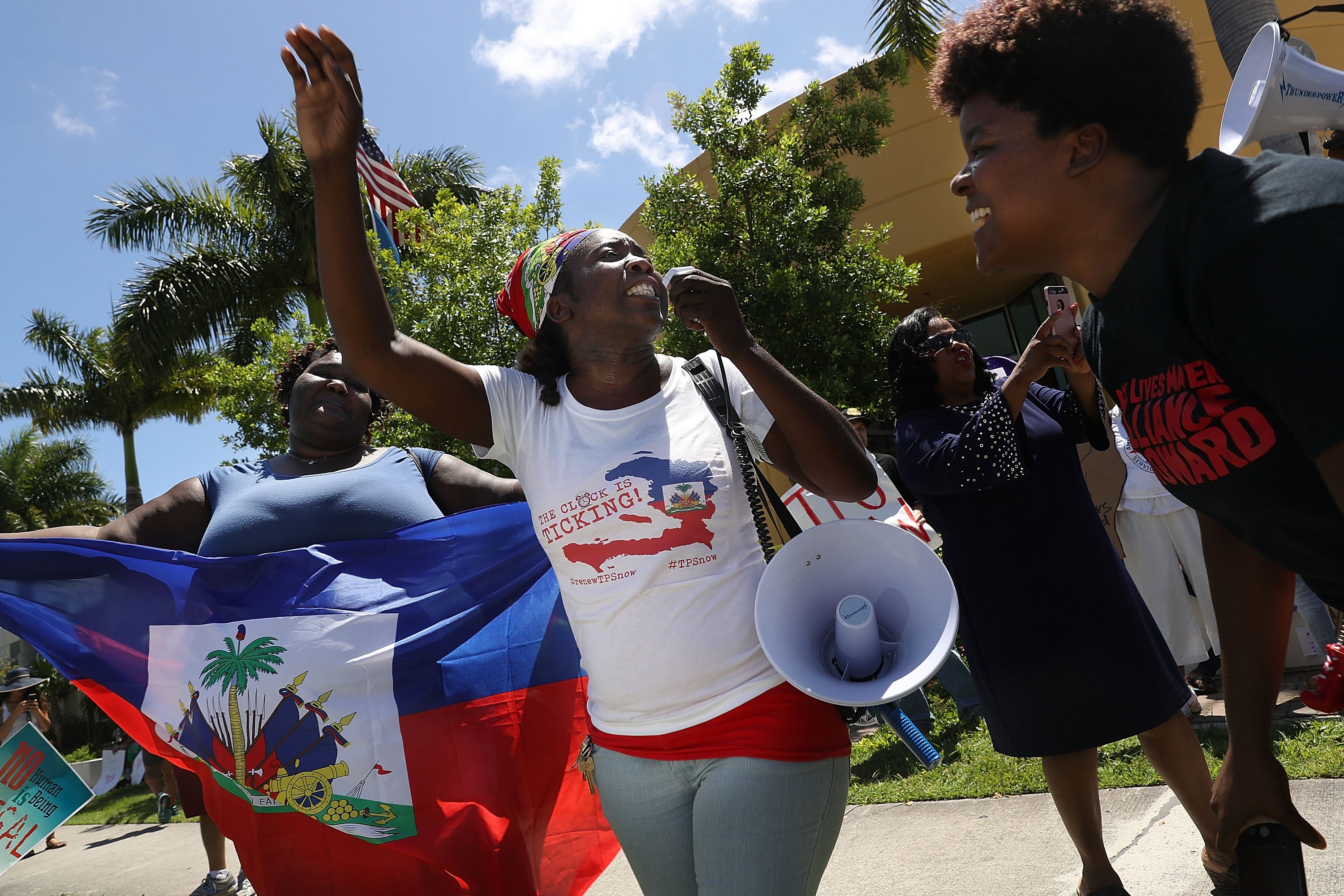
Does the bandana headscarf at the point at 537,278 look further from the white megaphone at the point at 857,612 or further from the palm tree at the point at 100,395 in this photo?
the palm tree at the point at 100,395

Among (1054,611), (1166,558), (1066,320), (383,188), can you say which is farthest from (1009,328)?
(1054,611)

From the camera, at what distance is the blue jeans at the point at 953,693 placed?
86.6 inches

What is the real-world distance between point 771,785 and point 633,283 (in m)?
1.16

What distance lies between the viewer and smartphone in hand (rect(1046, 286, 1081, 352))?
8.48ft

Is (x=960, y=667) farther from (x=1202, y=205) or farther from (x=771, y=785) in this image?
(x=1202, y=205)

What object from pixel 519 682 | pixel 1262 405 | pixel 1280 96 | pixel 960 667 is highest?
pixel 1280 96

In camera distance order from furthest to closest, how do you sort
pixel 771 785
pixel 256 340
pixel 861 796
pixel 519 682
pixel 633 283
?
pixel 256 340 < pixel 861 796 < pixel 519 682 < pixel 633 283 < pixel 771 785

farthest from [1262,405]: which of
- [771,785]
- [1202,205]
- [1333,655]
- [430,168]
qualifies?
[430,168]

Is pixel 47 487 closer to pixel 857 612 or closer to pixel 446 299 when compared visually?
pixel 446 299

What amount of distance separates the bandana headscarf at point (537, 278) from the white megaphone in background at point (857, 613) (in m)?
0.87

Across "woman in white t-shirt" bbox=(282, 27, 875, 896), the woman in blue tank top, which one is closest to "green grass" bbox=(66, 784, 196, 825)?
the woman in blue tank top

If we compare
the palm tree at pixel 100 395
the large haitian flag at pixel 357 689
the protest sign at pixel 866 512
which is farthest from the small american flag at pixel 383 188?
the palm tree at pixel 100 395

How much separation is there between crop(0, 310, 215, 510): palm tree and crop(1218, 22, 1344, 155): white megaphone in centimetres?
2120

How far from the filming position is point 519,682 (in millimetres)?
2895
